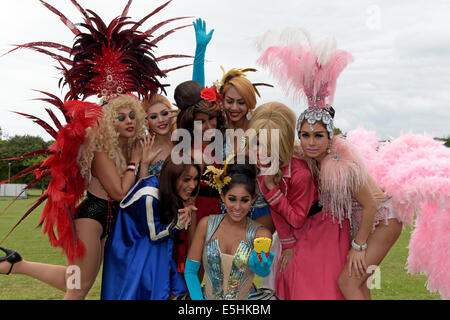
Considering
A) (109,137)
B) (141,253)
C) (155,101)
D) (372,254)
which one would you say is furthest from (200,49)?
(372,254)

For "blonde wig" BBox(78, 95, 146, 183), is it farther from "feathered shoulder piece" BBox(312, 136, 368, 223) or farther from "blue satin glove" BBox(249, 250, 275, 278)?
"feathered shoulder piece" BBox(312, 136, 368, 223)

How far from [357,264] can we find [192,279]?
144cm

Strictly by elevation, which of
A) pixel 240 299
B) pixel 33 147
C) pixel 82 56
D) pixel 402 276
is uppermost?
pixel 33 147

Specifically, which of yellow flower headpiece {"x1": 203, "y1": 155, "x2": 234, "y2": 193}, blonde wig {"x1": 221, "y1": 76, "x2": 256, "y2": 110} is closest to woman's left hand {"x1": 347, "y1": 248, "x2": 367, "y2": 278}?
yellow flower headpiece {"x1": 203, "y1": 155, "x2": 234, "y2": 193}

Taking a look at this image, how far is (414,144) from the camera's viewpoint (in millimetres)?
4012

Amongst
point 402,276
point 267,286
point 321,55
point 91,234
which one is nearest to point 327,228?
point 267,286

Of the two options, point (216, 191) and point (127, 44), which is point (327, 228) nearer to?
point (216, 191)

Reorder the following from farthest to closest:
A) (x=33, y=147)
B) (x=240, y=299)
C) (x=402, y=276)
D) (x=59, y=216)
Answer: (x=33, y=147) < (x=402, y=276) < (x=59, y=216) < (x=240, y=299)

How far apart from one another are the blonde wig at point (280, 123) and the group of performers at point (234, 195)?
0.01 meters

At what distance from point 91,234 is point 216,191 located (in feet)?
4.13

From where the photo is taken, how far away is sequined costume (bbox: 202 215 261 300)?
341 centimetres

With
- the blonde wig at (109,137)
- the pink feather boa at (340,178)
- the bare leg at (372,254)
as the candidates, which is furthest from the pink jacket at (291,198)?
the blonde wig at (109,137)

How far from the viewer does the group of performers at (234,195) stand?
136 inches

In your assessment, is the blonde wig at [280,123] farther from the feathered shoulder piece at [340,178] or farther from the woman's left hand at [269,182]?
the feathered shoulder piece at [340,178]
